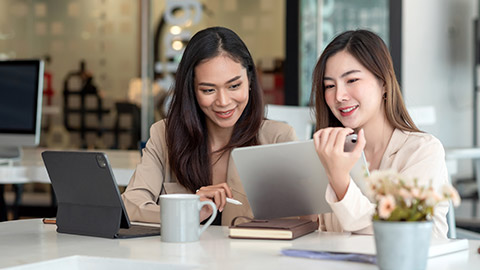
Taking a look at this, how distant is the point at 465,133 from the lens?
7.94m

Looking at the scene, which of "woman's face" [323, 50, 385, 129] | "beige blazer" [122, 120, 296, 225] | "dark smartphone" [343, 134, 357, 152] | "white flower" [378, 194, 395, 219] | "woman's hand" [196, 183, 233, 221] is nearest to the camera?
"white flower" [378, 194, 395, 219]

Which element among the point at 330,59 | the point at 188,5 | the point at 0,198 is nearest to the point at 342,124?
the point at 330,59

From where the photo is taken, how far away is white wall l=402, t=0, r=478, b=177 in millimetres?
6371

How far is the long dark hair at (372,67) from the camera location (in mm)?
1968

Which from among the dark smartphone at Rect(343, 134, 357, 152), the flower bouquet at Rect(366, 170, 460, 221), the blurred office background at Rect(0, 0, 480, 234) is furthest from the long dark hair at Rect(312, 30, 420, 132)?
the blurred office background at Rect(0, 0, 480, 234)

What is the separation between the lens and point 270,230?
1594 mm

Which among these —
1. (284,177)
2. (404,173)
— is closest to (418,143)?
(404,173)

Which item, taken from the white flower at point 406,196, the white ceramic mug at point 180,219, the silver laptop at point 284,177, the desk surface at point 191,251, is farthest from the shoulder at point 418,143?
the white flower at point 406,196

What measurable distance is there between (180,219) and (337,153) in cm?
38

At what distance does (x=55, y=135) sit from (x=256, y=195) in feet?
18.6

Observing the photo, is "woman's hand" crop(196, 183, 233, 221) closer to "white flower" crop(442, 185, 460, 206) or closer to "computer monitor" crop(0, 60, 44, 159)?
"white flower" crop(442, 185, 460, 206)

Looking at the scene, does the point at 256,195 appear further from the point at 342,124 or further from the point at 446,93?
the point at 446,93

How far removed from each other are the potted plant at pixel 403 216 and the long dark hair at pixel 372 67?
843 millimetres

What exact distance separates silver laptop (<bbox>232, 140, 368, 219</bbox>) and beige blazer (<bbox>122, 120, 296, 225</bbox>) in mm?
418
